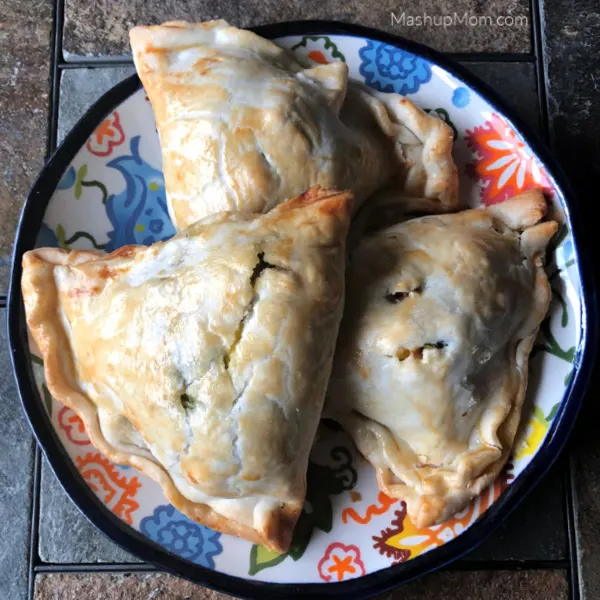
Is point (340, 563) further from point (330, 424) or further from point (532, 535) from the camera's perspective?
point (532, 535)

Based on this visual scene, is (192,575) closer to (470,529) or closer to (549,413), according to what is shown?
(470,529)

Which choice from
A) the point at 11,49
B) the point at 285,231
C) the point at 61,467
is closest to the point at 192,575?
the point at 61,467

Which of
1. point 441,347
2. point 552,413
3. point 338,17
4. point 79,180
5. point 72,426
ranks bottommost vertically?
point 72,426

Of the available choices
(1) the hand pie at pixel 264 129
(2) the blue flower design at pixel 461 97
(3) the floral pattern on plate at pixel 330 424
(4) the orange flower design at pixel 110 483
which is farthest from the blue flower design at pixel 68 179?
(2) the blue flower design at pixel 461 97

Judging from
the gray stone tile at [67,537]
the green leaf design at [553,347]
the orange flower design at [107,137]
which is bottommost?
the gray stone tile at [67,537]

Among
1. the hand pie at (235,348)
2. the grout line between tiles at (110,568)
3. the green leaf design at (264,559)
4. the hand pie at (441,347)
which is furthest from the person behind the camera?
the grout line between tiles at (110,568)

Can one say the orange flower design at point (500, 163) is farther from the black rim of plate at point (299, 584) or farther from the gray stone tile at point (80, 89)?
the gray stone tile at point (80, 89)

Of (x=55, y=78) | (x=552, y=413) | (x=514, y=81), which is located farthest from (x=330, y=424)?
(x=55, y=78)
